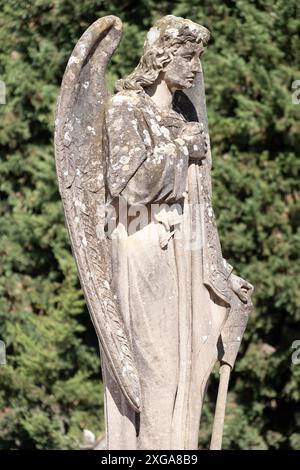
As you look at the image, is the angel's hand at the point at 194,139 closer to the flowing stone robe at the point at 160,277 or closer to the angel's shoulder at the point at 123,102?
the flowing stone robe at the point at 160,277

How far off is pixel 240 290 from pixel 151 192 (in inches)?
33.0

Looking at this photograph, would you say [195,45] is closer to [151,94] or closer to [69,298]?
[151,94]

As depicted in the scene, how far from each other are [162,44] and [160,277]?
1205 millimetres

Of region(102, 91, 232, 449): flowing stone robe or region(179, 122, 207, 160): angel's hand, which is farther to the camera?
region(179, 122, 207, 160): angel's hand

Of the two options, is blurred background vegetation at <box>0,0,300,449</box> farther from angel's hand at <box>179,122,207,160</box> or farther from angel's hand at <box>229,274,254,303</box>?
angel's hand at <box>179,122,207,160</box>

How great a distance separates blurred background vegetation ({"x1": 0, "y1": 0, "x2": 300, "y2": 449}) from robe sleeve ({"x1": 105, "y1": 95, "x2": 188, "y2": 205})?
17.2 ft

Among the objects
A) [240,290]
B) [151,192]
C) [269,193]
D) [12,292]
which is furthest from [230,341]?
[12,292]

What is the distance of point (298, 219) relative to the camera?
1309cm

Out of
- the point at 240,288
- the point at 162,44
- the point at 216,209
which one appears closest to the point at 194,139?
the point at 162,44

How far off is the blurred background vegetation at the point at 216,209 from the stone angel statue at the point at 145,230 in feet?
16.4

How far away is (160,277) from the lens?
25.8 ft

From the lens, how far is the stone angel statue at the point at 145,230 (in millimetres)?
7766

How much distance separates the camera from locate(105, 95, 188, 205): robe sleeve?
7727 millimetres

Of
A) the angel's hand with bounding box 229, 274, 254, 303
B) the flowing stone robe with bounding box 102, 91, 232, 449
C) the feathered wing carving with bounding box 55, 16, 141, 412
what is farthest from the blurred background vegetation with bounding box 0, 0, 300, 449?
the feathered wing carving with bounding box 55, 16, 141, 412
